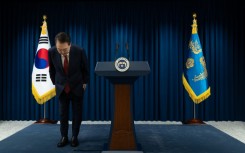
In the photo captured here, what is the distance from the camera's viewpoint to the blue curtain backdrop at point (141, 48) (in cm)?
570

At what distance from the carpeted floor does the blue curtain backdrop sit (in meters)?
0.96

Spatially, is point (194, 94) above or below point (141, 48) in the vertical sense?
below

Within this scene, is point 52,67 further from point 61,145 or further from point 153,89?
point 153,89

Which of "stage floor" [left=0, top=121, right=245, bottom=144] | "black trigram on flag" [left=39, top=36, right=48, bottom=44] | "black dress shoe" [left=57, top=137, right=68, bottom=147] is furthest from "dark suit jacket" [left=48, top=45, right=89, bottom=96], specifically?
"black trigram on flag" [left=39, top=36, right=48, bottom=44]

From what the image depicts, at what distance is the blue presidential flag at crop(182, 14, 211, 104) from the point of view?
17.3ft

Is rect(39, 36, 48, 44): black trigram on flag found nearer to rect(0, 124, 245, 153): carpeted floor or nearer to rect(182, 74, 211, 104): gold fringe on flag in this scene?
rect(0, 124, 245, 153): carpeted floor

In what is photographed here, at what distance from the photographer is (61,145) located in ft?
10.8

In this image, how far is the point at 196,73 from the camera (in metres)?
5.31

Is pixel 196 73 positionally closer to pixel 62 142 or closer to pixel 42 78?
pixel 42 78

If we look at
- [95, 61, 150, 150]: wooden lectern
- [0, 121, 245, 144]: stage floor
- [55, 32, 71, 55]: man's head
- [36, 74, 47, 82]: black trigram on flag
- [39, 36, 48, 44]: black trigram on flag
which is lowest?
[0, 121, 245, 144]: stage floor

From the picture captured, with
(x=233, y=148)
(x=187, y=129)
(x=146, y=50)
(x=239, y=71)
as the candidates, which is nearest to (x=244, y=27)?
(x=239, y=71)

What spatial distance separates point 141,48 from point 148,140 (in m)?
2.36

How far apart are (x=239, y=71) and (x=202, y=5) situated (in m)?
1.37

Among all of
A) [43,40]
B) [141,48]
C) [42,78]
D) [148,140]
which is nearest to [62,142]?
[148,140]
